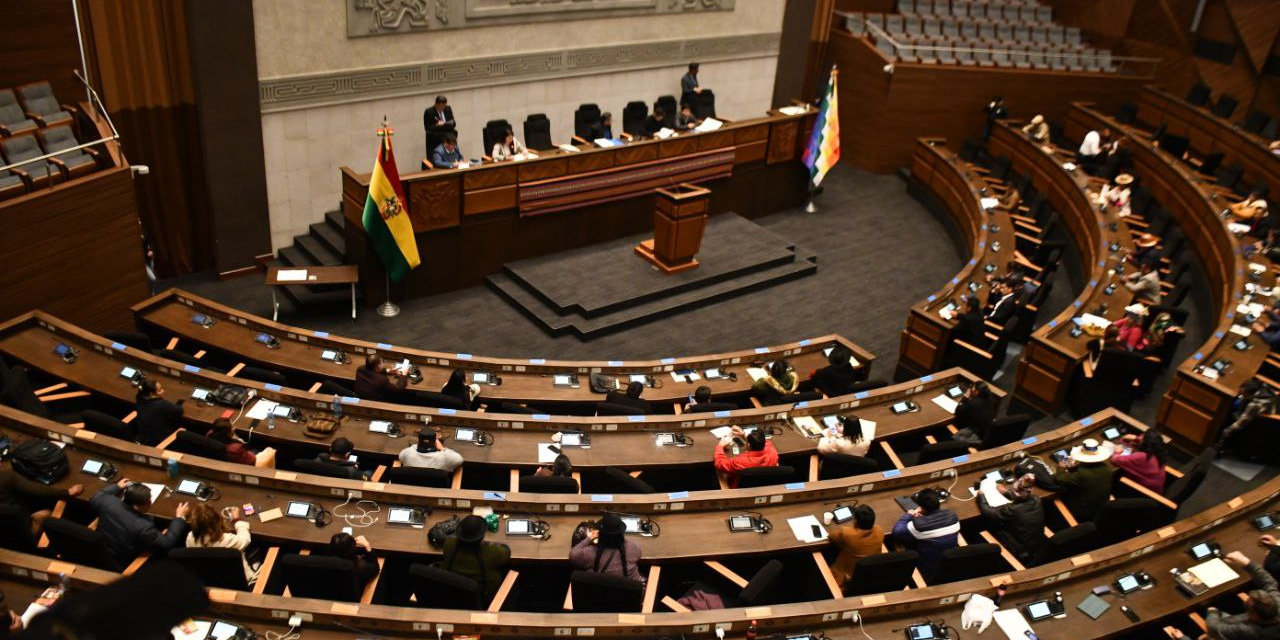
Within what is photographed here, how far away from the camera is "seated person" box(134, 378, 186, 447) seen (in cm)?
682

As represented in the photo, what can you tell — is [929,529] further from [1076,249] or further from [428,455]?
[1076,249]

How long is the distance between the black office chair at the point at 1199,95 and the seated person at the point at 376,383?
559 inches

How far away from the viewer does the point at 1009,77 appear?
1592cm

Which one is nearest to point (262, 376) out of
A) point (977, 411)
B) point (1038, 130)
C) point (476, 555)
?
point (476, 555)

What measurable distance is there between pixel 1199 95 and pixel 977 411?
1110cm

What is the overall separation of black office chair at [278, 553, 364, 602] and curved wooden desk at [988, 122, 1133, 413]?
6.82 meters

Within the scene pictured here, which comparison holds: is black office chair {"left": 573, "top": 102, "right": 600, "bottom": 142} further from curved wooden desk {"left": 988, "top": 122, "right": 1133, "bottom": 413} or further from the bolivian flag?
curved wooden desk {"left": 988, "top": 122, "right": 1133, "bottom": 413}

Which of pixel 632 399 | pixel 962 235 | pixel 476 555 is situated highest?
pixel 962 235

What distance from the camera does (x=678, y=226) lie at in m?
11.3

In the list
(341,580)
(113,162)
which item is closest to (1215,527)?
(341,580)

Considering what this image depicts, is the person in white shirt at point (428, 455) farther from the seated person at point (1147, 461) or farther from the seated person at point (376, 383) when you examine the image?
the seated person at point (1147, 461)

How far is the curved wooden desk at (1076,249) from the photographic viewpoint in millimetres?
9367

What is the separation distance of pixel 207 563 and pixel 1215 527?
6.44 metres

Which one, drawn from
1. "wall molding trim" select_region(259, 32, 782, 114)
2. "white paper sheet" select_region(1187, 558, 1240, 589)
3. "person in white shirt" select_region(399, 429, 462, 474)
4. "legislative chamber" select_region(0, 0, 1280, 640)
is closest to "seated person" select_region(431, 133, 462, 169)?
"legislative chamber" select_region(0, 0, 1280, 640)
